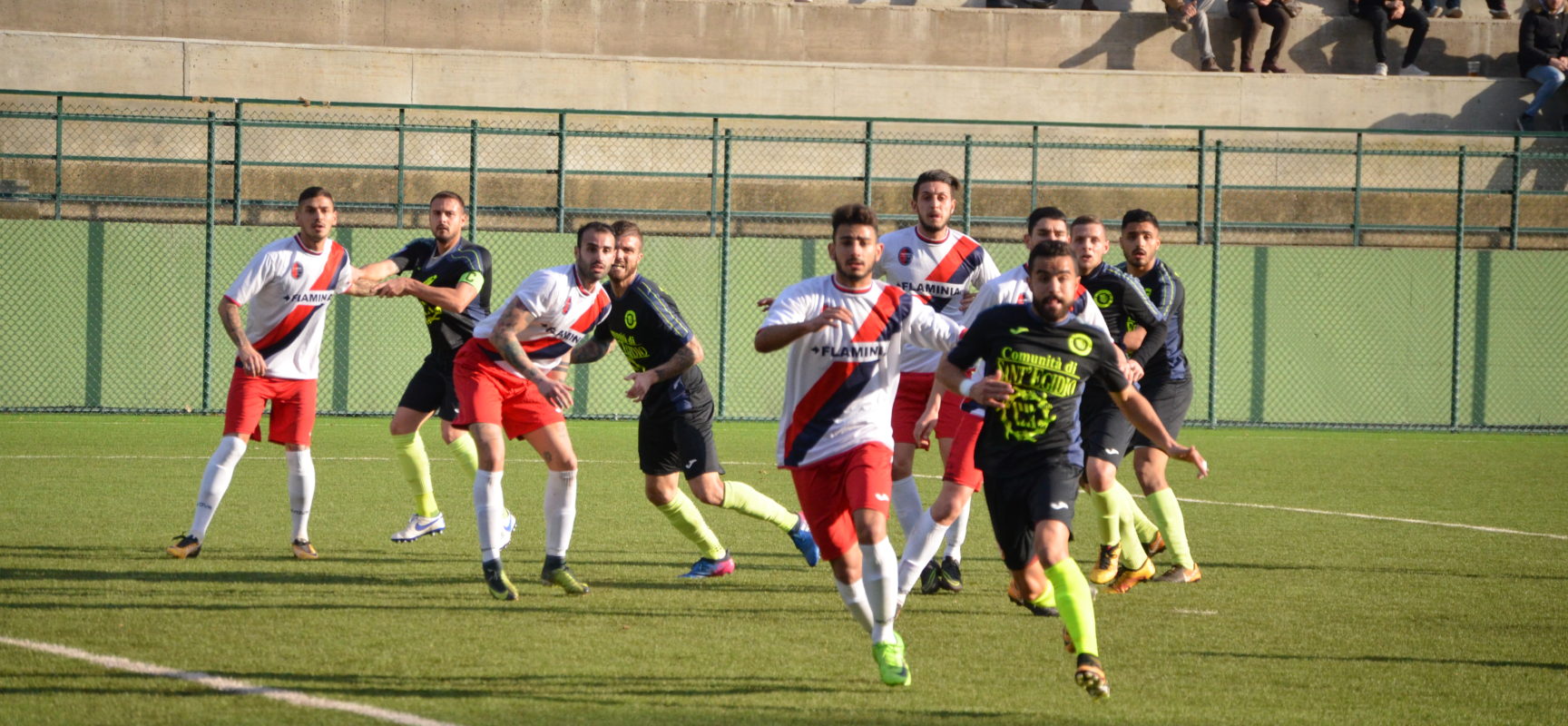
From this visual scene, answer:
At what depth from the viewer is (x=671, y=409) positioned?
8.28 meters

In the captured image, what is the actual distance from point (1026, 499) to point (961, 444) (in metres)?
1.77

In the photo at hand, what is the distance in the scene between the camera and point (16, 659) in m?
6.01

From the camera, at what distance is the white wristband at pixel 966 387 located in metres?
6.06

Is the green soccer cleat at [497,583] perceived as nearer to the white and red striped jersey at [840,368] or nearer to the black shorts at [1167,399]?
the white and red striped jersey at [840,368]

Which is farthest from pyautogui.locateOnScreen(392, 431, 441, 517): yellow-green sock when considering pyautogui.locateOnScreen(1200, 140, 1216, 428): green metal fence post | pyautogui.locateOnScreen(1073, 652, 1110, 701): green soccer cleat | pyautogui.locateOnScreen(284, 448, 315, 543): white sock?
pyautogui.locateOnScreen(1200, 140, 1216, 428): green metal fence post

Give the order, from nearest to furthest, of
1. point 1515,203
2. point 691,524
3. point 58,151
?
1. point 691,524
2. point 58,151
3. point 1515,203

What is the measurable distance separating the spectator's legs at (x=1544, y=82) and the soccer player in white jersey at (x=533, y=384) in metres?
20.7

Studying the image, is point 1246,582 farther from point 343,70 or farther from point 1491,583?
point 343,70

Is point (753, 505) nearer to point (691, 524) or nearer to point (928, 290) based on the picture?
point (691, 524)

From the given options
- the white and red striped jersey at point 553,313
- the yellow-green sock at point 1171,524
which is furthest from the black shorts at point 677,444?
the yellow-green sock at point 1171,524

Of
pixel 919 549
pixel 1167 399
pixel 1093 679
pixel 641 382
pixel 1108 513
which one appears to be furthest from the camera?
pixel 1167 399

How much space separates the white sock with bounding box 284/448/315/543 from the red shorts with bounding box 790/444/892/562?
390 centimetres

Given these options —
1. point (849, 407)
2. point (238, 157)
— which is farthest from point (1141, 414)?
point (238, 157)

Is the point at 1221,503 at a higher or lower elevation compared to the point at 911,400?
lower
